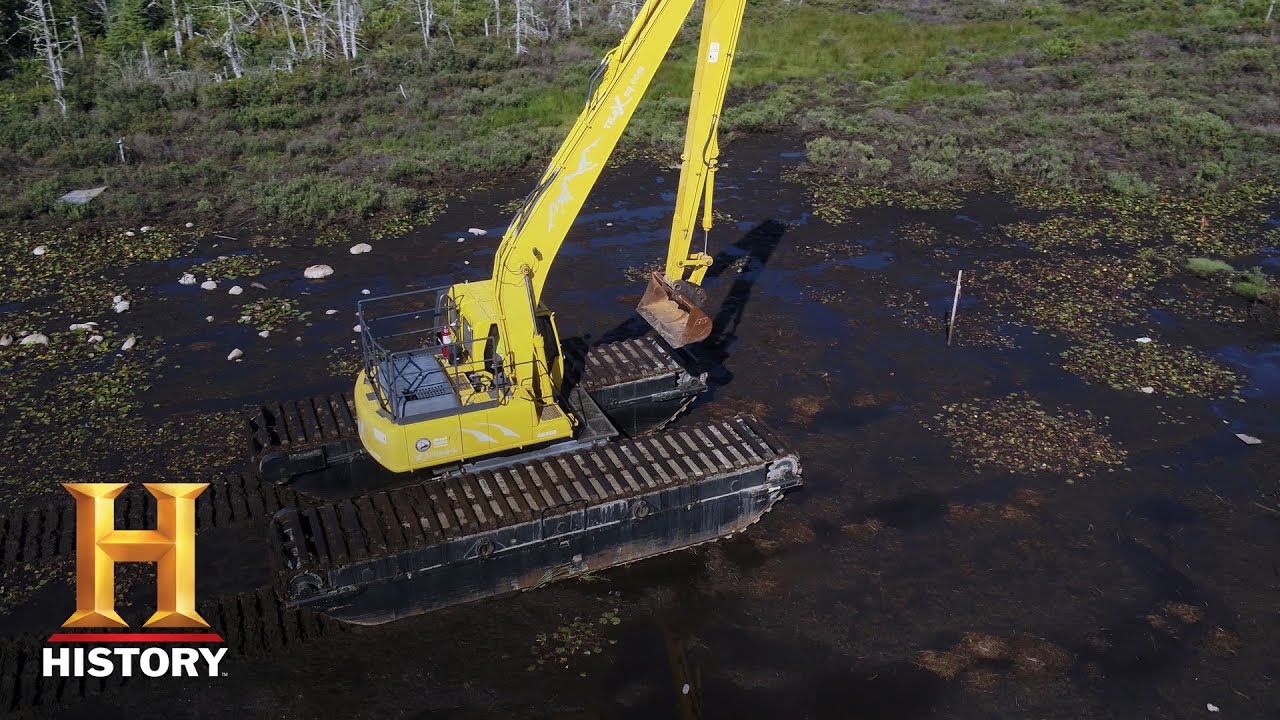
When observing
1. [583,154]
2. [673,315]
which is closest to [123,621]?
[583,154]

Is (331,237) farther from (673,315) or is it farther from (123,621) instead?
(123,621)

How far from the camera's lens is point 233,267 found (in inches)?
736

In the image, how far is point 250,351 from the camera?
1558cm

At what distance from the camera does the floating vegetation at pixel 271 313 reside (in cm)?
1648

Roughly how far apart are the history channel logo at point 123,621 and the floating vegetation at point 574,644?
134 inches

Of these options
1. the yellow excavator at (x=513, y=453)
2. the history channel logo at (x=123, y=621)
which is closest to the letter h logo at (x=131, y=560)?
the history channel logo at (x=123, y=621)

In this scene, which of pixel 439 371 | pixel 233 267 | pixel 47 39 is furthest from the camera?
pixel 47 39

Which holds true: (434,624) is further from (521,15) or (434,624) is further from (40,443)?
(521,15)

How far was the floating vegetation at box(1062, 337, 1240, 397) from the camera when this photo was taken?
48.6 feet

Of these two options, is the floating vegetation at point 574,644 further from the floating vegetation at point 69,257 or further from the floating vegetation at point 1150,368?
the floating vegetation at point 69,257

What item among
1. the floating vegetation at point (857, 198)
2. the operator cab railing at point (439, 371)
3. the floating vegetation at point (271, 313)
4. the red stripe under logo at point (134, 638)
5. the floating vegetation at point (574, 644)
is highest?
the operator cab railing at point (439, 371)

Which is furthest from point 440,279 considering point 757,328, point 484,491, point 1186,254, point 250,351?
point 1186,254

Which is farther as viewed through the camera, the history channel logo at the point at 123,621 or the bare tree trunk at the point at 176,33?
the bare tree trunk at the point at 176,33

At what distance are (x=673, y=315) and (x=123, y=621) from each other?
25.1 feet
